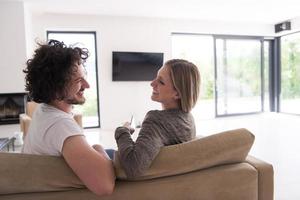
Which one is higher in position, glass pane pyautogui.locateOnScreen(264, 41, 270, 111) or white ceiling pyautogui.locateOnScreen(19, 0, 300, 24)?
white ceiling pyautogui.locateOnScreen(19, 0, 300, 24)

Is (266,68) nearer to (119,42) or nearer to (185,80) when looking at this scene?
(119,42)

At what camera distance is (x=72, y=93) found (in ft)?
3.74

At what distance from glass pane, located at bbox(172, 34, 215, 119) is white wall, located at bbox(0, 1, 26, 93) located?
10.8 feet

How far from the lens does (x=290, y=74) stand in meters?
6.96

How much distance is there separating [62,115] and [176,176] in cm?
52

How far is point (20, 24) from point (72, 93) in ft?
13.1

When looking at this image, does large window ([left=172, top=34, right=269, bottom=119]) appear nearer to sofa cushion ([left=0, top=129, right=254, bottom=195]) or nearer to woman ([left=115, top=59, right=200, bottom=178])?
woman ([left=115, top=59, right=200, bottom=178])

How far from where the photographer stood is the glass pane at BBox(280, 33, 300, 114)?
6.77m

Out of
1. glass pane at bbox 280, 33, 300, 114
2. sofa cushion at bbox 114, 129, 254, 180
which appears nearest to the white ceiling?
glass pane at bbox 280, 33, 300, 114

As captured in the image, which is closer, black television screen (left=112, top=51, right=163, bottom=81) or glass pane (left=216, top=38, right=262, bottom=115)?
black television screen (left=112, top=51, right=163, bottom=81)

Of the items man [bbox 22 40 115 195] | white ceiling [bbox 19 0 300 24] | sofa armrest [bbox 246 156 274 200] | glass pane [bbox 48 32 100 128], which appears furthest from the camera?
glass pane [bbox 48 32 100 128]

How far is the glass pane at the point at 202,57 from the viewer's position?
21.2 feet

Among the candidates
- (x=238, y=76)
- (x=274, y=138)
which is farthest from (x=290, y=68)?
(x=274, y=138)

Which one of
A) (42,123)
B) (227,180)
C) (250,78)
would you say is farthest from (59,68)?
(250,78)
